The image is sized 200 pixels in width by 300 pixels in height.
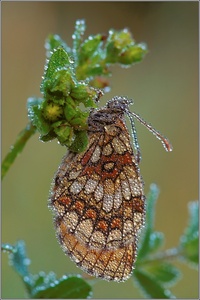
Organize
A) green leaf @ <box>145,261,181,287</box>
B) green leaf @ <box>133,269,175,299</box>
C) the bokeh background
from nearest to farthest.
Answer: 1. green leaf @ <box>133,269,175,299</box>
2. green leaf @ <box>145,261,181,287</box>
3. the bokeh background

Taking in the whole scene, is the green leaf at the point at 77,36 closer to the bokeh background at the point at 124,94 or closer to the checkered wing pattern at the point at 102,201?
the checkered wing pattern at the point at 102,201

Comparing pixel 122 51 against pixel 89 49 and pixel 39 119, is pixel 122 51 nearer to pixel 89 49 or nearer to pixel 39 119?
pixel 89 49

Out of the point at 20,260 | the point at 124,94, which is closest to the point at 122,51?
the point at 20,260

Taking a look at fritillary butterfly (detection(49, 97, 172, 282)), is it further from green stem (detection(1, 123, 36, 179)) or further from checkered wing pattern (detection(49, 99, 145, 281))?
green stem (detection(1, 123, 36, 179))

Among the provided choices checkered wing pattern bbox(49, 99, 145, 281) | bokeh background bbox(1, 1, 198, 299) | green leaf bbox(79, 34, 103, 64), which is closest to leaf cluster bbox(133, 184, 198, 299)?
checkered wing pattern bbox(49, 99, 145, 281)

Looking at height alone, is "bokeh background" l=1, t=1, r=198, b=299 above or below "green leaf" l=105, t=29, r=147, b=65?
above

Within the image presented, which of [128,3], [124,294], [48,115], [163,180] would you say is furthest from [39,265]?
[128,3]
